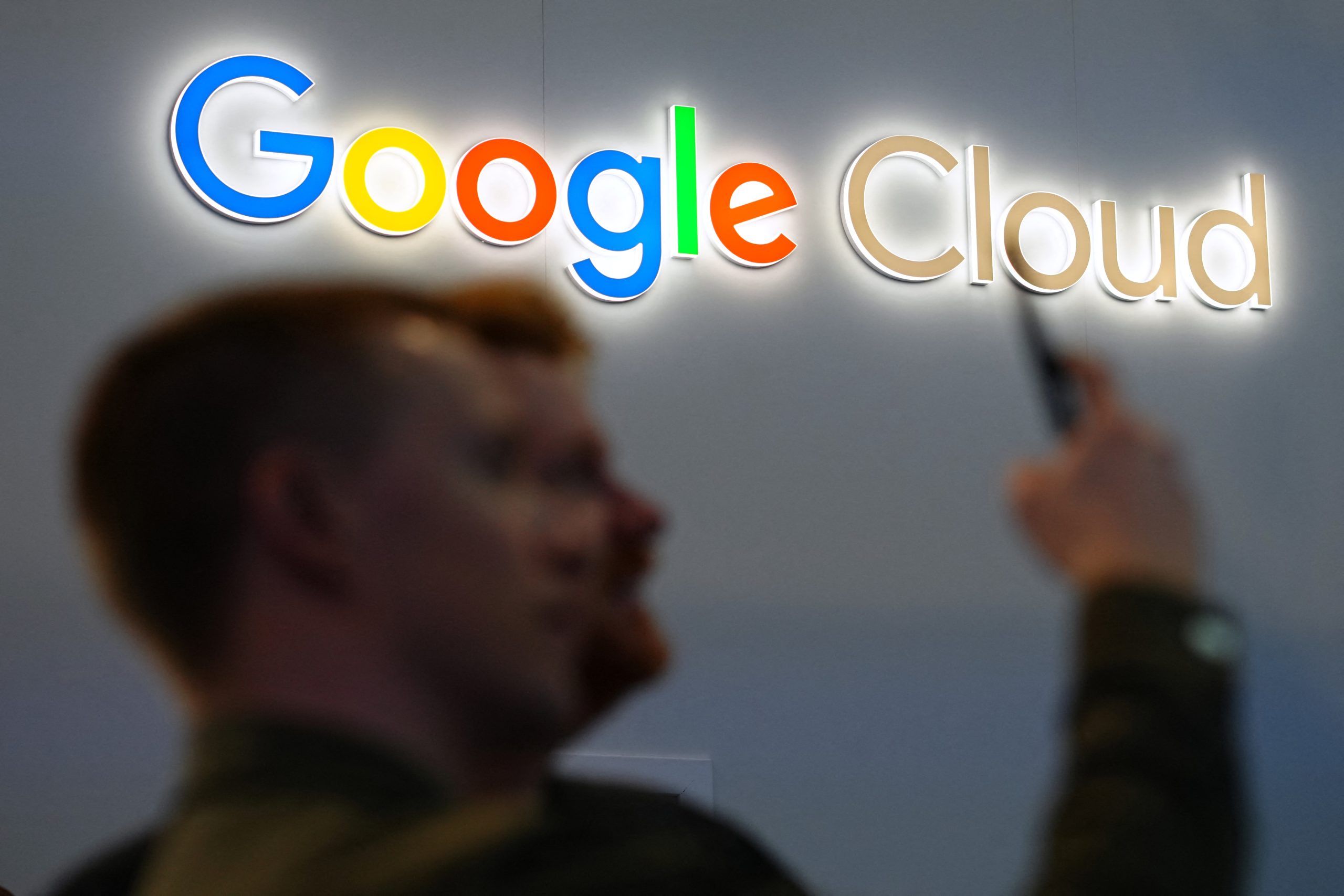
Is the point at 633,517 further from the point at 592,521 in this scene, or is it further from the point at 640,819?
the point at 640,819

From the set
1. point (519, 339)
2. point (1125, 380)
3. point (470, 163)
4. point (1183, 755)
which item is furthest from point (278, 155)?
point (1183, 755)

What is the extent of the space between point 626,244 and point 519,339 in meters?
2.22

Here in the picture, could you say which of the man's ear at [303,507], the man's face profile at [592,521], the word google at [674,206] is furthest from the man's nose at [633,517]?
the word google at [674,206]

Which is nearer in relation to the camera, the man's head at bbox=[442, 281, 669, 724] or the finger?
the finger

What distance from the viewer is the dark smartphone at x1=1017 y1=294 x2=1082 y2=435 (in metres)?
0.70

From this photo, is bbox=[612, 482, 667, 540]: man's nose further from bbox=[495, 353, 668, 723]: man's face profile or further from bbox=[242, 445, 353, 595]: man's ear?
Result: bbox=[242, 445, 353, 595]: man's ear

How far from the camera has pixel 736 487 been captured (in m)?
3.10

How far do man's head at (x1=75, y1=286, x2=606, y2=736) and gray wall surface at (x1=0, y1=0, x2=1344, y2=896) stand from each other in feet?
6.43

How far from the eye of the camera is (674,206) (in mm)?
3094

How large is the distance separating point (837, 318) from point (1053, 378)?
2.49 meters

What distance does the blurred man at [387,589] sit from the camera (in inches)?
29.8

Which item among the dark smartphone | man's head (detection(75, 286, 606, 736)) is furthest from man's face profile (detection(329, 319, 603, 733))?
the dark smartphone

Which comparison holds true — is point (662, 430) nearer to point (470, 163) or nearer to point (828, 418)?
point (828, 418)

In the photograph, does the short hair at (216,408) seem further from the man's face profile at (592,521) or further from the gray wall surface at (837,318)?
the gray wall surface at (837,318)
